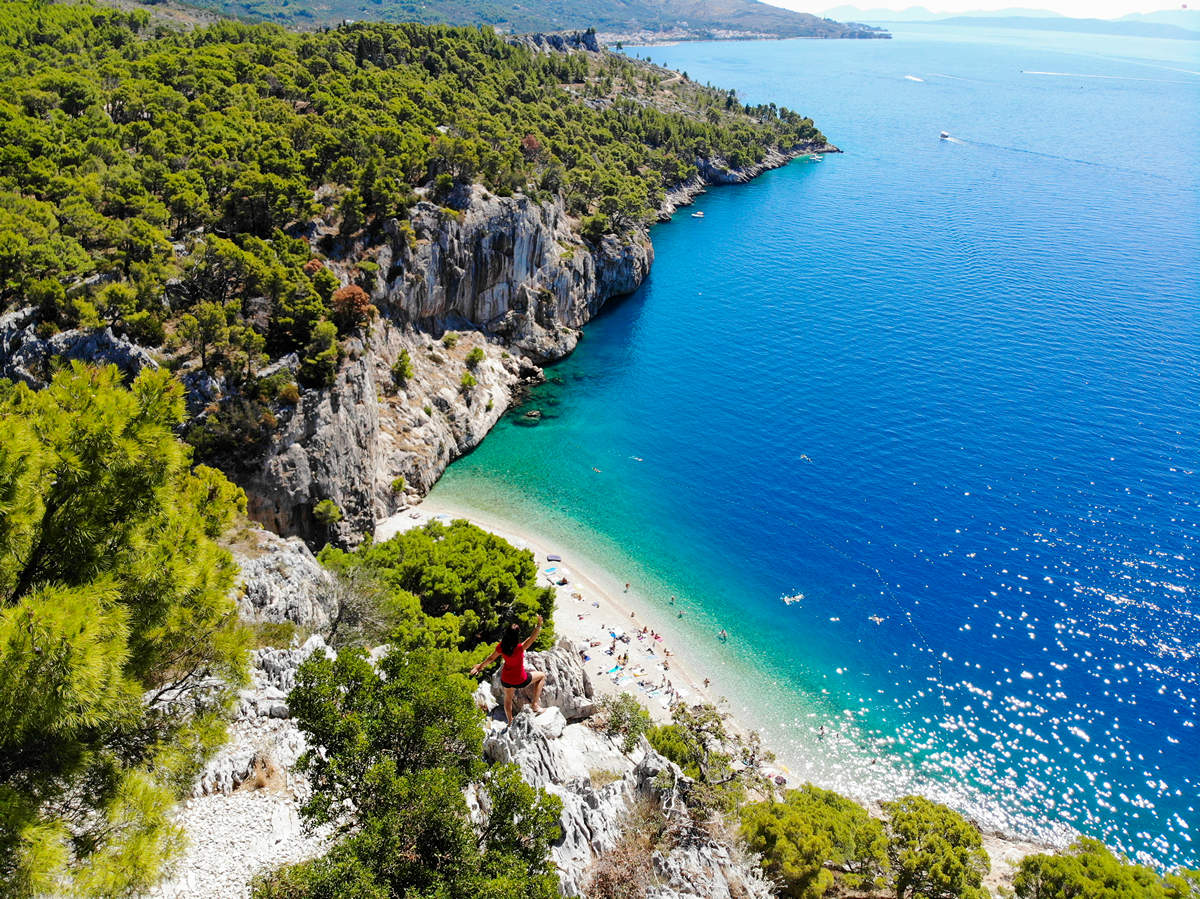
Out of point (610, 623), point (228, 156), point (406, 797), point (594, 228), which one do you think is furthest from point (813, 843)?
point (594, 228)

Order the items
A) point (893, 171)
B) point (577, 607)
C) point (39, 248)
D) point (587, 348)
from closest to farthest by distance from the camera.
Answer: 1. point (39, 248)
2. point (577, 607)
3. point (587, 348)
4. point (893, 171)

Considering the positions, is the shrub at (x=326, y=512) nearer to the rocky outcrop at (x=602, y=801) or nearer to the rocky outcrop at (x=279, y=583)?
the rocky outcrop at (x=279, y=583)

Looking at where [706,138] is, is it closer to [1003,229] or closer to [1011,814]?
[1003,229]

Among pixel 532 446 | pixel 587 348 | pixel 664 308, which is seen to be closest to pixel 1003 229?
pixel 664 308

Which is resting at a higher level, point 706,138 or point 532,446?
point 706,138

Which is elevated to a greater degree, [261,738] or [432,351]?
[261,738]

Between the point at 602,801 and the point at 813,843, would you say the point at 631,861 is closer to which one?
the point at 602,801

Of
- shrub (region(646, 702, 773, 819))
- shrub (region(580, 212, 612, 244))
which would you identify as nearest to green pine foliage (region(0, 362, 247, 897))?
shrub (region(646, 702, 773, 819))

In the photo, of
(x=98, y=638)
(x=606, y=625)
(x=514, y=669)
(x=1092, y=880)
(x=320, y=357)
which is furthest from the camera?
(x=320, y=357)
